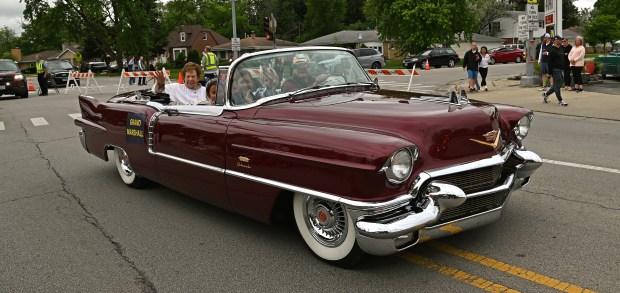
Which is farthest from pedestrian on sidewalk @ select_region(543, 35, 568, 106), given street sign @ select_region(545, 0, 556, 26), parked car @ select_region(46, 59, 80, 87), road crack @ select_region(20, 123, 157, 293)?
parked car @ select_region(46, 59, 80, 87)

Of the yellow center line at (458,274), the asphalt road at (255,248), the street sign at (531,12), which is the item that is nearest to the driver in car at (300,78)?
the asphalt road at (255,248)

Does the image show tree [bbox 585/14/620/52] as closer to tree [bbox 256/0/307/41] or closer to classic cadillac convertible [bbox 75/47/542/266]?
tree [bbox 256/0/307/41]

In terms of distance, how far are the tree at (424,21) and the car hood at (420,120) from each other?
1792 inches

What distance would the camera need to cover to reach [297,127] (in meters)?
3.98

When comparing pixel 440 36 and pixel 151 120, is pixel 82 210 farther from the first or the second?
pixel 440 36

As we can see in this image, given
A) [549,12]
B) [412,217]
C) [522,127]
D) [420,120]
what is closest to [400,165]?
[412,217]

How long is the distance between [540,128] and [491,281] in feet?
24.5

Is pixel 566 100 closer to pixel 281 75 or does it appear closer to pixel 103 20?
pixel 281 75

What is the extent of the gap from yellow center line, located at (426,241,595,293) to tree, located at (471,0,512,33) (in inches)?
2977

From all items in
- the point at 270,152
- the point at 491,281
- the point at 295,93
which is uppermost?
the point at 295,93

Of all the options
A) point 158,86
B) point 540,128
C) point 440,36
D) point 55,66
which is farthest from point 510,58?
point 158,86

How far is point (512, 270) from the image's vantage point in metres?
3.68

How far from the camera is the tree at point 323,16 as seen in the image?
9194 cm

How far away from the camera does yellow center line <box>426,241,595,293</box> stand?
3.38 m
